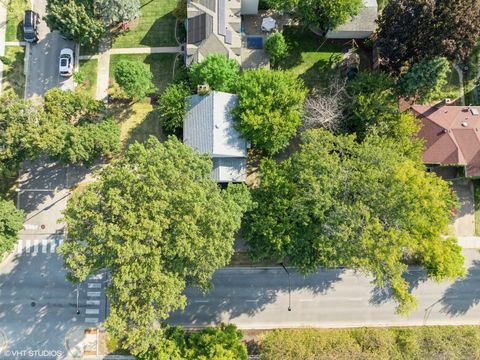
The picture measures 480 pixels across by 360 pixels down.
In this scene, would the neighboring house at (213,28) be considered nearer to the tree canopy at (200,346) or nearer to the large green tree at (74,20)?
the large green tree at (74,20)

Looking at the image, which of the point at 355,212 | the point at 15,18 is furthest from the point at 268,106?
the point at 15,18

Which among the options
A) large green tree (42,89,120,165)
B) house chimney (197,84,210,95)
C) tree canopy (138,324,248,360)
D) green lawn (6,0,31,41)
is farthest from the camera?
green lawn (6,0,31,41)

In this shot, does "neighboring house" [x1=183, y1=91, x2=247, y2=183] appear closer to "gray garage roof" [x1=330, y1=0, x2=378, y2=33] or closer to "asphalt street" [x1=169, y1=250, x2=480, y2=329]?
"asphalt street" [x1=169, y1=250, x2=480, y2=329]

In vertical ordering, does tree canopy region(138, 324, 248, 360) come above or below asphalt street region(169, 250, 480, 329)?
below

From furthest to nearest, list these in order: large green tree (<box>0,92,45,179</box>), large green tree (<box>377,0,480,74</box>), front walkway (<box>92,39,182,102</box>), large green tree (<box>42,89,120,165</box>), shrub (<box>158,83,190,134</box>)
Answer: front walkway (<box>92,39,182,102</box>) < shrub (<box>158,83,190,134</box>) < large green tree (<box>42,89,120,165</box>) < large green tree (<box>0,92,45,179</box>) < large green tree (<box>377,0,480,74</box>)

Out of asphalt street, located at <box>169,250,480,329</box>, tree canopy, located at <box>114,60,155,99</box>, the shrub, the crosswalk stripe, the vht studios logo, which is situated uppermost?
tree canopy, located at <box>114,60,155,99</box>

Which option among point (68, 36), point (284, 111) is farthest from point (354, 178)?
point (68, 36)

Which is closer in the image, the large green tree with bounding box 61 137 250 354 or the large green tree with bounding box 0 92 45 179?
the large green tree with bounding box 61 137 250 354

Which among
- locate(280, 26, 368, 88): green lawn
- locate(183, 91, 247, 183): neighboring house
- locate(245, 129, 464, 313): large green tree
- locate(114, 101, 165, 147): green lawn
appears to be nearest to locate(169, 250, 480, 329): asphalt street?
locate(245, 129, 464, 313): large green tree
